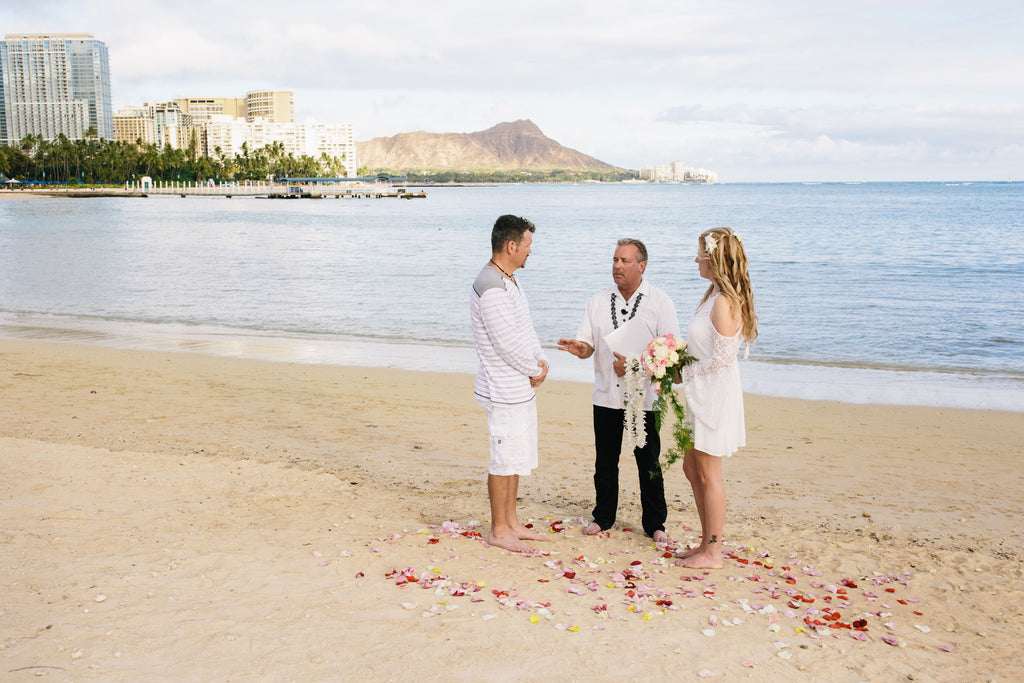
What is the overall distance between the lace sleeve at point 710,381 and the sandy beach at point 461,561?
111 centimetres

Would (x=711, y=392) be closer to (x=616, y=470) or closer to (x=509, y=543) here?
(x=616, y=470)

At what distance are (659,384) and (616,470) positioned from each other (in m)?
1.00

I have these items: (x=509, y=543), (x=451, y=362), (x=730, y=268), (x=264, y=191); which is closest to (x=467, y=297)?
(x=451, y=362)

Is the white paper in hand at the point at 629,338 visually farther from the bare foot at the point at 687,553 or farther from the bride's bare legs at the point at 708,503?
the bare foot at the point at 687,553

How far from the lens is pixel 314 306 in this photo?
907 inches

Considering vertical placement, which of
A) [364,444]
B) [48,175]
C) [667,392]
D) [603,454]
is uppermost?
[48,175]

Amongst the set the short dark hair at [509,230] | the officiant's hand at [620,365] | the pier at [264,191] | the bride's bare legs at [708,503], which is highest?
the pier at [264,191]

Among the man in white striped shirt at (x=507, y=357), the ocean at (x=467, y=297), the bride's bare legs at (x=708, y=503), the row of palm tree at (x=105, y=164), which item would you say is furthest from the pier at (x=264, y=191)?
the bride's bare legs at (x=708, y=503)

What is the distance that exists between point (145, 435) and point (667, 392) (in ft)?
20.7

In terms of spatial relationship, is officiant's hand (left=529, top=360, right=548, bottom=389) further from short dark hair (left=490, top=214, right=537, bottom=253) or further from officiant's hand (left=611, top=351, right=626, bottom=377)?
short dark hair (left=490, top=214, right=537, bottom=253)

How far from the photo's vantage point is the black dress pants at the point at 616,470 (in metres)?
5.68

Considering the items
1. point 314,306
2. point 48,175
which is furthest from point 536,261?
point 48,175

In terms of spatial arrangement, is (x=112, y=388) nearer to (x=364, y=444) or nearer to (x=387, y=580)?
(x=364, y=444)

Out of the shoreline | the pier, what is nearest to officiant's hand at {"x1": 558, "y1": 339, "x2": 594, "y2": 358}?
the shoreline
